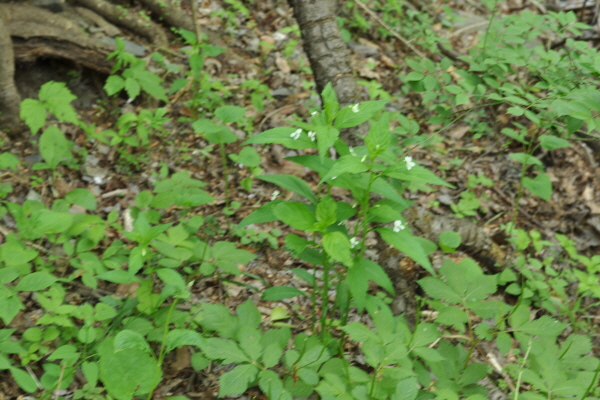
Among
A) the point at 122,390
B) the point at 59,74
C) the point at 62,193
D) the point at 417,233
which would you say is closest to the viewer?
the point at 122,390

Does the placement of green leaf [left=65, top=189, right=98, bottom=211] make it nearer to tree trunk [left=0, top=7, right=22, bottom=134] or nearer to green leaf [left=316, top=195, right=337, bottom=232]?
tree trunk [left=0, top=7, right=22, bottom=134]

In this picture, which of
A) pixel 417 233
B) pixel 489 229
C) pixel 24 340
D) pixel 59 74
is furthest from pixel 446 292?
pixel 59 74

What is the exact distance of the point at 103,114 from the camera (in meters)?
4.35

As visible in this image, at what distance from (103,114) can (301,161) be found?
8.96ft

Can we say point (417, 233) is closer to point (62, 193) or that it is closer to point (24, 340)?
point (24, 340)

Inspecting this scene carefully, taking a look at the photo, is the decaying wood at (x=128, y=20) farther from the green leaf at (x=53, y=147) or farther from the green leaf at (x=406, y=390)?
the green leaf at (x=406, y=390)

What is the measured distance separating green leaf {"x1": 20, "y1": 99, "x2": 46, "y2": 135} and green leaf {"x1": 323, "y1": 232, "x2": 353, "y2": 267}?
262 centimetres

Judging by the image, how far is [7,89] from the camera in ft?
12.5

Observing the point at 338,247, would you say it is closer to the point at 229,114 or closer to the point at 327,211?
the point at 327,211

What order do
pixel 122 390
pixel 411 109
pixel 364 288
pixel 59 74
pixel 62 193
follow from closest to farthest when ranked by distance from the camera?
pixel 122 390, pixel 364 288, pixel 62 193, pixel 59 74, pixel 411 109

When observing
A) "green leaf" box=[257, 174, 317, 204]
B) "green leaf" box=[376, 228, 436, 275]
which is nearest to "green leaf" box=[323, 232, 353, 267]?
"green leaf" box=[376, 228, 436, 275]

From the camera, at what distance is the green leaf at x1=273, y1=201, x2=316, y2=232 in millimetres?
2154

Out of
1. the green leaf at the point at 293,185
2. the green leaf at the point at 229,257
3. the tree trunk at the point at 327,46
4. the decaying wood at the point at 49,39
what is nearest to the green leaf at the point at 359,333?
the green leaf at the point at 293,185

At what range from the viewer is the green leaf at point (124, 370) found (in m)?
1.97
